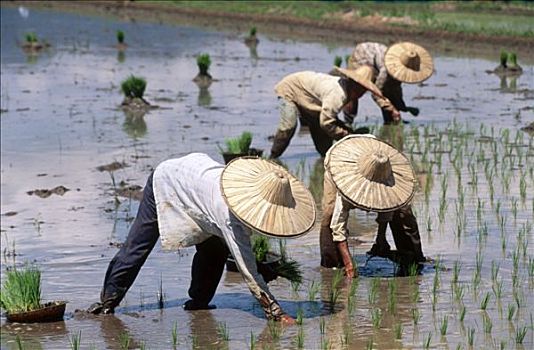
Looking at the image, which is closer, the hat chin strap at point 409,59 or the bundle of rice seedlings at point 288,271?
the bundle of rice seedlings at point 288,271

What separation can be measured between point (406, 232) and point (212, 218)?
1.61 metres

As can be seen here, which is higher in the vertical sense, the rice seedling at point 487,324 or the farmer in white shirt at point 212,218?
the farmer in white shirt at point 212,218

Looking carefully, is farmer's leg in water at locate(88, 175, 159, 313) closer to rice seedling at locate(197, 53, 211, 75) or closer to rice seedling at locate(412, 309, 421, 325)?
rice seedling at locate(412, 309, 421, 325)

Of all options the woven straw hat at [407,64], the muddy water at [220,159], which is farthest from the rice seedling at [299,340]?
the woven straw hat at [407,64]

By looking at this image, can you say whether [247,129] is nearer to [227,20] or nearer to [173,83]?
[173,83]

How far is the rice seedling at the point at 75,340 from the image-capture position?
211 inches

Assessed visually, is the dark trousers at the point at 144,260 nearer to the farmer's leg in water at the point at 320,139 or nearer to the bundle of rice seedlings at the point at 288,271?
the bundle of rice seedlings at the point at 288,271

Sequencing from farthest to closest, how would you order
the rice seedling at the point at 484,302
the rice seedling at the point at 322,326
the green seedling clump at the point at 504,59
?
the green seedling clump at the point at 504,59 → the rice seedling at the point at 484,302 → the rice seedling at the point at 322,326

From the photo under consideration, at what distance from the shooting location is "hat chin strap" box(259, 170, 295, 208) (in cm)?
534

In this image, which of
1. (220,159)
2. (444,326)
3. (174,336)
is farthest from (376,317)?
(220,159)

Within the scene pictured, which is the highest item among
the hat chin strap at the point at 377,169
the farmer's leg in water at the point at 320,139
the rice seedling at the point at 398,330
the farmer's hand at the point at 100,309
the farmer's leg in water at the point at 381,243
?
the farmer's leg in water at the point at 320,139

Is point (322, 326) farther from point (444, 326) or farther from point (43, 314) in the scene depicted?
point (43, 314)

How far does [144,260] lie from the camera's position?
604 cm

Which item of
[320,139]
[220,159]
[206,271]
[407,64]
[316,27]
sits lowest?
[206,271]
